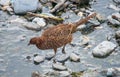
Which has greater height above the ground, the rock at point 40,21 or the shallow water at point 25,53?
the rock at point 40,21

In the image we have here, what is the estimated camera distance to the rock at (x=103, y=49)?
377 inches

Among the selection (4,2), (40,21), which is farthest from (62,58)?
(4,2)

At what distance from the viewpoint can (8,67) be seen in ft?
30.8

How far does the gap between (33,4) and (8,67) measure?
2.86m

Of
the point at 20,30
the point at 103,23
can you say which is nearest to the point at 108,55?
the point at 103,23

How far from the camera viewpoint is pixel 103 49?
9609 mm

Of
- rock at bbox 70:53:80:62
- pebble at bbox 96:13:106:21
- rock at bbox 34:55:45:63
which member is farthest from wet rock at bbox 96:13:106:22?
rock at bbox 34:55:45:63

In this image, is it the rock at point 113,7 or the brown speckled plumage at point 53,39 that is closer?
the brown speckled plumage at point 53,39

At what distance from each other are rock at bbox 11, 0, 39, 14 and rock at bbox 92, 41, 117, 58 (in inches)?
109

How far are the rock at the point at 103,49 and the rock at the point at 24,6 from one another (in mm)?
2765

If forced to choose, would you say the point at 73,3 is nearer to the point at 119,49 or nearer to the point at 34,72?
the point at 119,49

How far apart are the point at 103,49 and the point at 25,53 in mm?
1907

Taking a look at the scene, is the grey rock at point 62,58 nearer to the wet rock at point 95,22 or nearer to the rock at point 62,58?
the rock at point 62,58

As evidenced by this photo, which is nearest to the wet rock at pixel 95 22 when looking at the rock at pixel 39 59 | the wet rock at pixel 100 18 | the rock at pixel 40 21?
the wet rock at pixel 100 18
